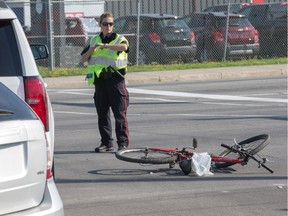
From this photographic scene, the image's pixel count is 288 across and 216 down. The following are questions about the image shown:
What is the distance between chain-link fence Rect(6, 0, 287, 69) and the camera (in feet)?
93.2

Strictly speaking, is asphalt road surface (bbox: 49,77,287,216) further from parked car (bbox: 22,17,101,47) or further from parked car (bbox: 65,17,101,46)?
parked car (bbox: 65,17,101,46)

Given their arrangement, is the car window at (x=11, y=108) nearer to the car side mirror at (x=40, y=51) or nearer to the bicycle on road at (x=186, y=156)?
the car side mirror at (x=40, y=51)

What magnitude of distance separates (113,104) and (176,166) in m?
1.51

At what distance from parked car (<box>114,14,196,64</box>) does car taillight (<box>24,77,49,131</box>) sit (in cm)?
2168

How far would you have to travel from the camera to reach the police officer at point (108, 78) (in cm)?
1186

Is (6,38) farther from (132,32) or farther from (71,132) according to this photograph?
(132,32)

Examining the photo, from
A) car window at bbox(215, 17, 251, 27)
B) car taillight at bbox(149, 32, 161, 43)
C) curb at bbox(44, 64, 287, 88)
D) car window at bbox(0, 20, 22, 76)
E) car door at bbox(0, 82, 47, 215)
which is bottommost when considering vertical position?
curb at bbox(44, 64, 287, 88)

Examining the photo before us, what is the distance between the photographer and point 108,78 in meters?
11.9

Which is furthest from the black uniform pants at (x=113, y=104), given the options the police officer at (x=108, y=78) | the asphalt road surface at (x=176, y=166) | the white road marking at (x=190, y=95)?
the white road marking at (x=190, y=95)

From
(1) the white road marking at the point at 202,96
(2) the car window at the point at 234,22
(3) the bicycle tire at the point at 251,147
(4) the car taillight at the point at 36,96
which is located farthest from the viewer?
(2) the car window at the point at 234,22

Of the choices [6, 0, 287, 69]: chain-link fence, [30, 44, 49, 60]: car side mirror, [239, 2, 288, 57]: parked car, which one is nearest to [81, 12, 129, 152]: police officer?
[30, 44, 49, 60]: car side mirror

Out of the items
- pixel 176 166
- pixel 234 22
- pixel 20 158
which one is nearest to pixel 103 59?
pixel 176 166

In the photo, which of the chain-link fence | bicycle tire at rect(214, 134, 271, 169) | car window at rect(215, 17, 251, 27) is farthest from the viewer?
car window at rect(215, 17, 251, 27)

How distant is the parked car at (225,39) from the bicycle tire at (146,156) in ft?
63.9
